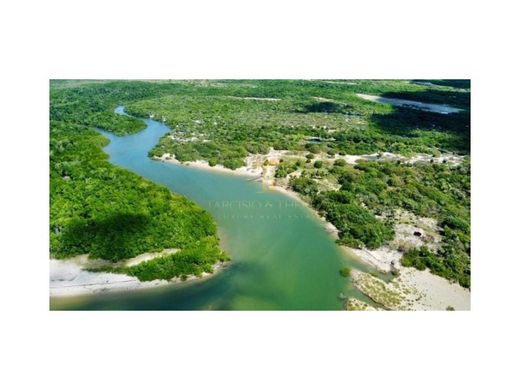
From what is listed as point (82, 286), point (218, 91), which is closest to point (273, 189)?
point (82, 286)

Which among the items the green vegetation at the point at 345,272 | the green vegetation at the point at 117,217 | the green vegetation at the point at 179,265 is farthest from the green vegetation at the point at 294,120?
the green vegetation at the point at 345,272

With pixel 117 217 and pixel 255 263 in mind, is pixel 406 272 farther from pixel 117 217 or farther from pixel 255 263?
pixel 117 217

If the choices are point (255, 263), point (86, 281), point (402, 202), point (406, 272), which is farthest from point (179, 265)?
point (402, 202)

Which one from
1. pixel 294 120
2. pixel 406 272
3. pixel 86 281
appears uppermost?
pixel 294 120

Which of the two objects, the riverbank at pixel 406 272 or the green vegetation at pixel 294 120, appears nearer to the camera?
the riverbank at pixel 406 272

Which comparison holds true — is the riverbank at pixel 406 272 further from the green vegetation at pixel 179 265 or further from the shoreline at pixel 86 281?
the shoreline at pixel 86 281

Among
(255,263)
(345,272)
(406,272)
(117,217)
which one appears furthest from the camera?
(117,217)

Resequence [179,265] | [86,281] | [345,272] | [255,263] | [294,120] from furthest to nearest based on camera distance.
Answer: [294,120] → [255,263] → [345,272] → [179,265] → [86,281]
